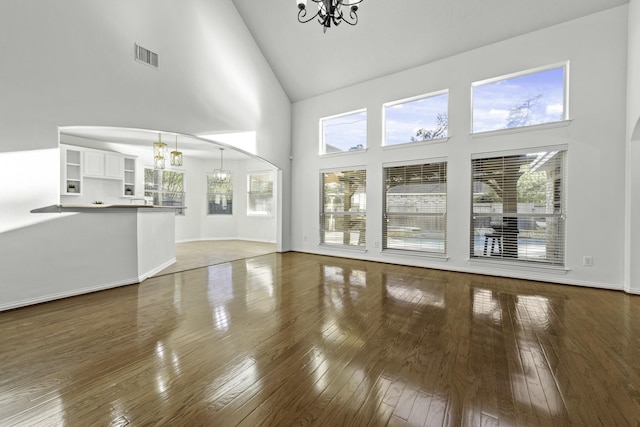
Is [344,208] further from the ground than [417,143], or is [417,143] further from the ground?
[417,143]

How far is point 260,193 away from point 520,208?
7.37m

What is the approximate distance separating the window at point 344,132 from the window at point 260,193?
3.06 metres

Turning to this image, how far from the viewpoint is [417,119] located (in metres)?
5.41

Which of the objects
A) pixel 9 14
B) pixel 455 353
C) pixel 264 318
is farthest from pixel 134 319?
pixel 9 14

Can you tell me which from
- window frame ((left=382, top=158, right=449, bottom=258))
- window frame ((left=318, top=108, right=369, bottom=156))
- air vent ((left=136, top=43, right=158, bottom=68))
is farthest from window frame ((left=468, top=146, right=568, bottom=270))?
air vent ((left=136, top=43, right=158, bottom=68))

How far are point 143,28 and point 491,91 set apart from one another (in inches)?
222

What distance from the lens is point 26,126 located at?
A: 9.91 ft

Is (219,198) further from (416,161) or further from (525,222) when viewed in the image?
(525,222)

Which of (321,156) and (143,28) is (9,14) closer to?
(143,28)

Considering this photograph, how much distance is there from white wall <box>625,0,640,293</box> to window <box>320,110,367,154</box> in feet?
13.0

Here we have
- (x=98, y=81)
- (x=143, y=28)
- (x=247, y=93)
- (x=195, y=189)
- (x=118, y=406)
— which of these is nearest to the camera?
(x=118, y=406)

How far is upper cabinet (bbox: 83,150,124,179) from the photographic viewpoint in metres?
6.80

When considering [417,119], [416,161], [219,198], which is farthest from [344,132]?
[219,198]

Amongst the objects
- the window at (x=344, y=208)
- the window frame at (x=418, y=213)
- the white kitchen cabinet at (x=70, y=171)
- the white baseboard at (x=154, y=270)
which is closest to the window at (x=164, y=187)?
the white kitchen cabinet at (x=70, y=171)
